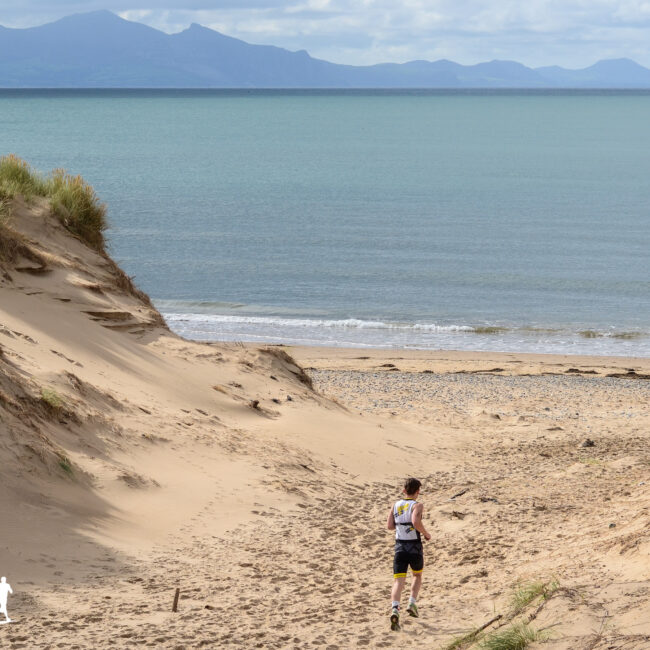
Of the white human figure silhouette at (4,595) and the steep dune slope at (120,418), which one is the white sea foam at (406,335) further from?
the white human figure silhouette at (4,595)

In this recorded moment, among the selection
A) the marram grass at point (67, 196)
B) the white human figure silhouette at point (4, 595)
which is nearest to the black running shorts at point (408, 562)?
the white human figure silhouette at point (4, 595)

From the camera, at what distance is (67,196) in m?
16.6

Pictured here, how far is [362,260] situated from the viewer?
39.4 meters

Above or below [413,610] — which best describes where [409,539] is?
above

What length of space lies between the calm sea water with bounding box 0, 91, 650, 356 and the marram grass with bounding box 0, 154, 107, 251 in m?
12.0

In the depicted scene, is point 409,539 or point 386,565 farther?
point 386,565

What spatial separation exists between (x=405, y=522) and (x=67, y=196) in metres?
10.6

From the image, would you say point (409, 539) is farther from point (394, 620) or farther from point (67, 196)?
point (67, 196)

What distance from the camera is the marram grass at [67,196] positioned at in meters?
16.5

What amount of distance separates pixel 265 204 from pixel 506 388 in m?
36.8

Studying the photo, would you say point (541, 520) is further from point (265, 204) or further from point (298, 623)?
point (265, 204)

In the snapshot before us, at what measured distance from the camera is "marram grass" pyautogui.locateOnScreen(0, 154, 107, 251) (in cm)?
1652

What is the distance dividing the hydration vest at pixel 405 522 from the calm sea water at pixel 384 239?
20.4 meters

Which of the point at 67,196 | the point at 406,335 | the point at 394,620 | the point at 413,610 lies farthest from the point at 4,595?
the point at 406,335
